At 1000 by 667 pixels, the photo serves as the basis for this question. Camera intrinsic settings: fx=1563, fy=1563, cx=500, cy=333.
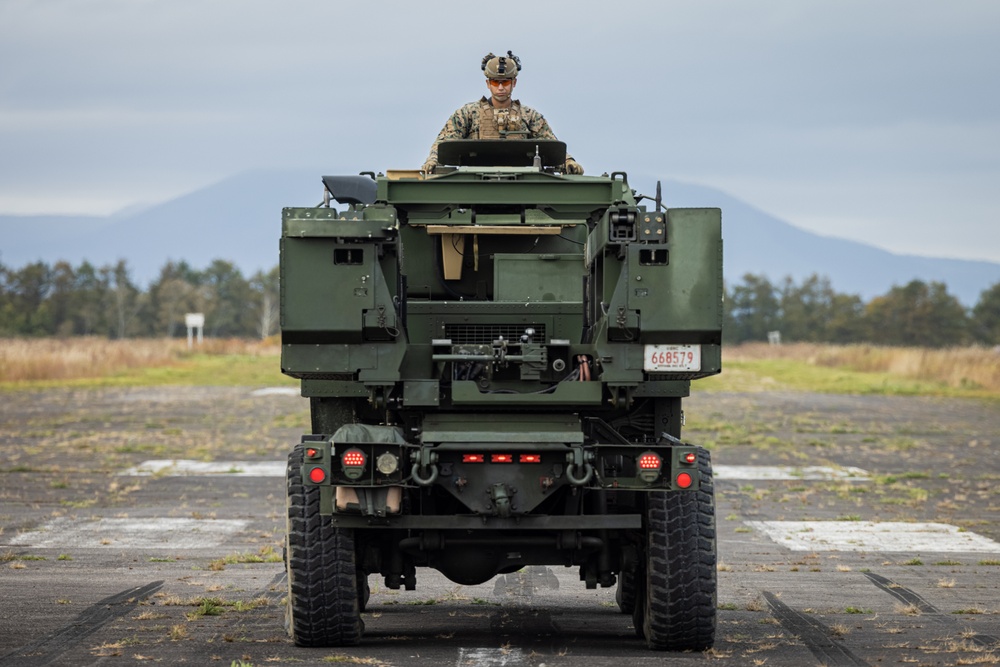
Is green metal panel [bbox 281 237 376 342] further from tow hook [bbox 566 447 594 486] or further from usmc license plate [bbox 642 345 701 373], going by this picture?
usmc license plate [bbox 642 345 701 373]

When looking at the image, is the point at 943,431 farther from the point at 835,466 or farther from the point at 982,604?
the point at 982,604

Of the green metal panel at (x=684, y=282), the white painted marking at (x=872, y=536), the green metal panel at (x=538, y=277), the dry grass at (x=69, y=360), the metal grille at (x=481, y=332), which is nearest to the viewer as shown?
the green metal panel at (x=684, y=282)

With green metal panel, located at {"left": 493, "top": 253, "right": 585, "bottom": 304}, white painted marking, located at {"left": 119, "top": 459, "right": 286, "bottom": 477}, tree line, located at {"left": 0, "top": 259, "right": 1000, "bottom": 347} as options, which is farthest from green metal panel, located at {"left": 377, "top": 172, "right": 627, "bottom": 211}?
tree line, located at {"left": 0, "top": 259, "right": 1000, "bottom": 347}

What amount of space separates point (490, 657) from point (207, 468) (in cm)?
1533

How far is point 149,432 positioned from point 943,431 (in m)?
16.3

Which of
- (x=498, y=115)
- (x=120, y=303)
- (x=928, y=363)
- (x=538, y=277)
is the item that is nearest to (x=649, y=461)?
(x=538, y=277)

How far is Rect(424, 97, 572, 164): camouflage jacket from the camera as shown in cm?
1291

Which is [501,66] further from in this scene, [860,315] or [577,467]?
[860,315]

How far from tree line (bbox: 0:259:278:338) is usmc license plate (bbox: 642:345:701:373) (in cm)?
8586

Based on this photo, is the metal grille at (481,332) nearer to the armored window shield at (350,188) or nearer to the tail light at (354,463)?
the armored window shield at (350,188)

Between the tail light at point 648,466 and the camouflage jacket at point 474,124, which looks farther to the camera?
the camouflage jacket at point 474,124

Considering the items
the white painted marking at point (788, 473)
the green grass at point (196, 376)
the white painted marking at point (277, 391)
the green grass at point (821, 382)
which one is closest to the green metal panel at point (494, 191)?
the white painted marking at point (788, 473)

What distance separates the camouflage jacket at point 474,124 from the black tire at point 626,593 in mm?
3728

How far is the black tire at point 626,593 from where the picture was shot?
444 inches
